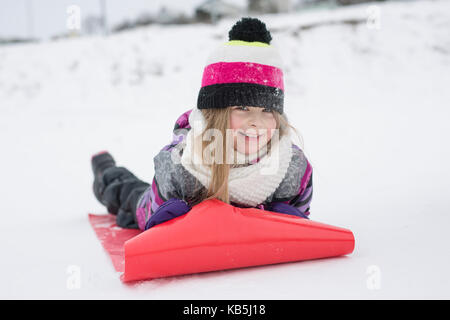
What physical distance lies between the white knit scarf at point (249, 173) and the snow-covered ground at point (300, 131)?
268 mm

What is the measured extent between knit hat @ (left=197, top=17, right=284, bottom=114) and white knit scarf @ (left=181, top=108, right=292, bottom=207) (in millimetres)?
122

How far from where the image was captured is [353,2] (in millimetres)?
9594

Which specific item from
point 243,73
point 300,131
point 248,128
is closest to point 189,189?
point 248,128

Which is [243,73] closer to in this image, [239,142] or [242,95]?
[242,95]

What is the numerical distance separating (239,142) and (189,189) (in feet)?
0.76

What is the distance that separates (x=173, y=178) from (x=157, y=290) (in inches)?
17.2

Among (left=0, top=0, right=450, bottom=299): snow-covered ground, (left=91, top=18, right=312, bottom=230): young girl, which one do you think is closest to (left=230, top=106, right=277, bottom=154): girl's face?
(left=91, top=18, right=312, bottom=230): young girl

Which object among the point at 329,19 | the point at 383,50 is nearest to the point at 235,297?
the point at 383,50

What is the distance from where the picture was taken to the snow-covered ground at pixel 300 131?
1.07 m

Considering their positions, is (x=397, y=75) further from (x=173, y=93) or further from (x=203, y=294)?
(x=203, y=294)

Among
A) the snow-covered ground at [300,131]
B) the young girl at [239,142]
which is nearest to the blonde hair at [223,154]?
the young girl at [239,142]

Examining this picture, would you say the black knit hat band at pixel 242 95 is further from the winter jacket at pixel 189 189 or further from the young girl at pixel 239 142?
the winter jacket at pixel 189 189

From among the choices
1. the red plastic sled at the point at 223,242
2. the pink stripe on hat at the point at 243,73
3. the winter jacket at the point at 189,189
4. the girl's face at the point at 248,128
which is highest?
the pink stripe on hat at the point at 243,73

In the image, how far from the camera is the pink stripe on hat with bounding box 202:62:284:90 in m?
1.28
